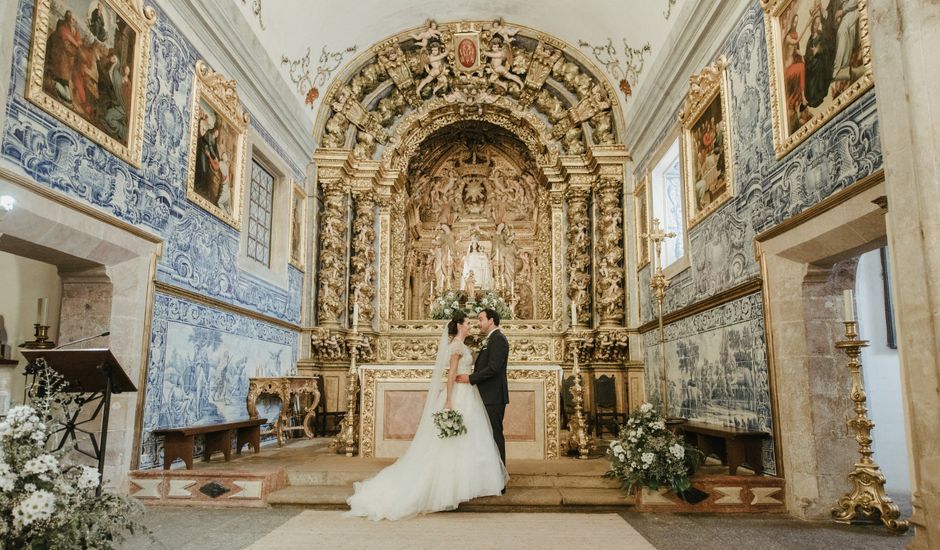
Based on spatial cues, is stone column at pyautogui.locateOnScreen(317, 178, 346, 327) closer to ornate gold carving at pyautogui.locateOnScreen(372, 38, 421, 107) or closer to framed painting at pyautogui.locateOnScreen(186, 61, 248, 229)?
ornate gold carving at pyautogui.locateOnScreen(372, 38, 421, 107)

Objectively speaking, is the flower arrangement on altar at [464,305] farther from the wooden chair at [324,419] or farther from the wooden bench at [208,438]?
the wooden bench at [208,438]

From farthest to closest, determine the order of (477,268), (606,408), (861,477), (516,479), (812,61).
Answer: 1. (477,268)
2. (606,408)
3. (516,479)
4. (812,61)
5. (861,477)

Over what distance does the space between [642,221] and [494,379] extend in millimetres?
5959

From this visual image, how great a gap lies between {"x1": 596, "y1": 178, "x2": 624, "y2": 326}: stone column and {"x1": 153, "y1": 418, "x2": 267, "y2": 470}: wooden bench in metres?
6.26

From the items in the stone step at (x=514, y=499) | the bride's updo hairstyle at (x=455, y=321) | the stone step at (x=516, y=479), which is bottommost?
the stone step at (x=514, y=499)

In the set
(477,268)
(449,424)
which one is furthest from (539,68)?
(449,424)

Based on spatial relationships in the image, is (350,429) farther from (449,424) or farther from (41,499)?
(41,499)

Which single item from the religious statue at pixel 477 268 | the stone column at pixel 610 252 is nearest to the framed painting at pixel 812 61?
the stone column at pixel 610 252

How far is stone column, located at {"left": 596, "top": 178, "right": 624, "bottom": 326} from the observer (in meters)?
11.7

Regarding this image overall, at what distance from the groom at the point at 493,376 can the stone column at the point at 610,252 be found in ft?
18.2

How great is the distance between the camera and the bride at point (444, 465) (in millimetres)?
5883

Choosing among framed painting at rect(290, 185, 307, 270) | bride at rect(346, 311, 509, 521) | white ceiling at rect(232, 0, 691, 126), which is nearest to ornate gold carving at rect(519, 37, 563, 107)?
white ceiling at rect(232, 0, 691, 126)

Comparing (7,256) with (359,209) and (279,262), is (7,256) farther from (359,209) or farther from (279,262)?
(359,209)

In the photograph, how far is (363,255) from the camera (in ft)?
40.8
